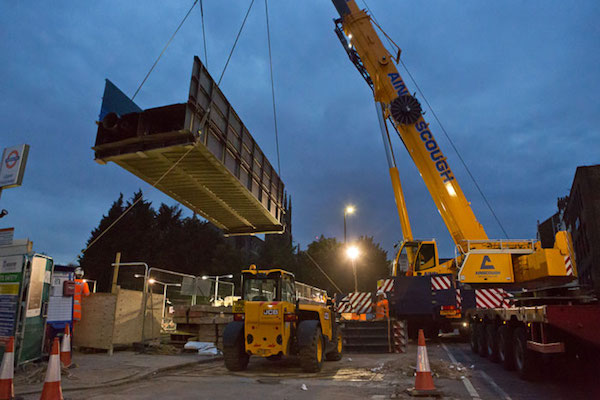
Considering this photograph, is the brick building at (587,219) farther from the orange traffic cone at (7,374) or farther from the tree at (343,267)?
the orange traffic cone at (7,374)

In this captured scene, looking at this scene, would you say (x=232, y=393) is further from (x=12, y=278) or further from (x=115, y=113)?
(x=115, y=113)

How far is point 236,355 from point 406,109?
401 inches

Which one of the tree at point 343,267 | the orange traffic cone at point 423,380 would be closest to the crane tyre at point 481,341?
the orange traffic cone at point 423,380

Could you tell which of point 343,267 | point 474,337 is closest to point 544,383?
point 474,337

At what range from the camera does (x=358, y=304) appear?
15.6 meters

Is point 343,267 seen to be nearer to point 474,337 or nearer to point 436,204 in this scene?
point 436,204

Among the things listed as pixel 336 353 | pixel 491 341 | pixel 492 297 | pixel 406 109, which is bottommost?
pixel 336 353

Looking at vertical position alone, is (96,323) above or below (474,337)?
above

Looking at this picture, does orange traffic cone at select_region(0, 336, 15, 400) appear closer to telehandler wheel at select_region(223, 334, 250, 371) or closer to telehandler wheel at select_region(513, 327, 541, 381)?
telehandler wheel at select_region(223, 334, 250, 371)

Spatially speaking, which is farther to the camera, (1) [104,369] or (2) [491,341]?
(2) [491,341]

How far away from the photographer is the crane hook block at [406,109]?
1480 centimetres

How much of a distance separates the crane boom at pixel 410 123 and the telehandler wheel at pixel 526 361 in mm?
5298

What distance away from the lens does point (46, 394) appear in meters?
5.03

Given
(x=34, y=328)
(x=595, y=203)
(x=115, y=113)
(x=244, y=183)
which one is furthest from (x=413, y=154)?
(x=595, y=203)
